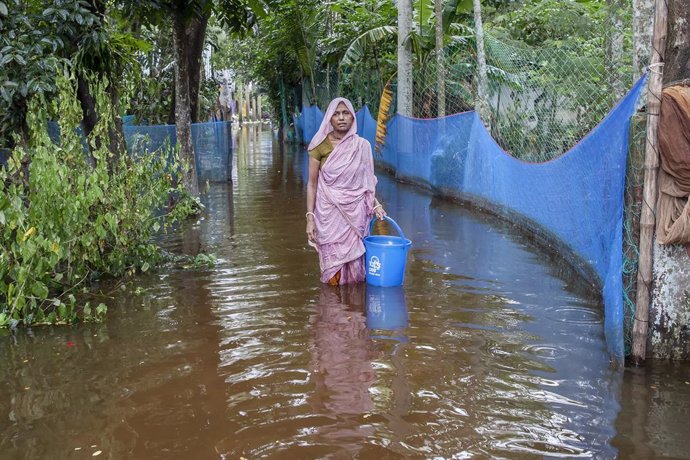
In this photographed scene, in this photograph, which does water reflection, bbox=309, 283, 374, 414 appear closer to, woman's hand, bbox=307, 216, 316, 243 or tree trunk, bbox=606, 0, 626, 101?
woman's hand, bbox=307, 216, 316, 243

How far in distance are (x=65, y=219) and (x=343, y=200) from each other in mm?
2250

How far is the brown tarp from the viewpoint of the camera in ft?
12.4

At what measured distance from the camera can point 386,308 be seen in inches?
210

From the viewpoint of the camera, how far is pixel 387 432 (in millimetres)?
3270

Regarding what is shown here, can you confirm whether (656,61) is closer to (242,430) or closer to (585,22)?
(242,430)

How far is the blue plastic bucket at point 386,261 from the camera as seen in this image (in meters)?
5.63

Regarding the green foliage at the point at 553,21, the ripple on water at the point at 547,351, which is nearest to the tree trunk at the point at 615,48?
the green foliage at the point at 553,21

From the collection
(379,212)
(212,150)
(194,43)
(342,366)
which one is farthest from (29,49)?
(212,150)

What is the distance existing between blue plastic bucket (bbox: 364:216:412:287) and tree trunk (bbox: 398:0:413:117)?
8.16 m

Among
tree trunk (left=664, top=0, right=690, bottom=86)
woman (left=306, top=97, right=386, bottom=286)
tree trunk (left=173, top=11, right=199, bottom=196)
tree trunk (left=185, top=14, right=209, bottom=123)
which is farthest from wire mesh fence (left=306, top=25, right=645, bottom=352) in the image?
tree trunk (left=173, top=11, right=199, bottom=196)

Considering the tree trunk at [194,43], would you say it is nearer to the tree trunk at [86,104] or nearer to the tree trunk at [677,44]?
the tree trunk at [86,104]

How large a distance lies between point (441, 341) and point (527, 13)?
10.9 m

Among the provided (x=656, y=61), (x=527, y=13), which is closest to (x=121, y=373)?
(x=656, y=61)

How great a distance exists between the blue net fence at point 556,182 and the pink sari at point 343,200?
71.8 inches
